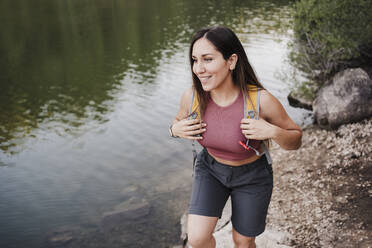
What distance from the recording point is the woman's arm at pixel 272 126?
316cm

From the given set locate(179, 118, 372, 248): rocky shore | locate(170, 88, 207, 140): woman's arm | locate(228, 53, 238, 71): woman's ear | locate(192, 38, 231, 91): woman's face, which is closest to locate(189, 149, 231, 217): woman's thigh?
locate(170, 88, 207, 140): woman's arm

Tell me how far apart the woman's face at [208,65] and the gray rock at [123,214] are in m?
4.87

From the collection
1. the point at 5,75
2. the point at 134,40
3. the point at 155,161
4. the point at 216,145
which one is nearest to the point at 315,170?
the point at 155,161

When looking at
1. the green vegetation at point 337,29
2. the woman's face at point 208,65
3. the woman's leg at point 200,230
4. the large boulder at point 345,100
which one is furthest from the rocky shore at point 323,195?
the green vegetation at point 337,29

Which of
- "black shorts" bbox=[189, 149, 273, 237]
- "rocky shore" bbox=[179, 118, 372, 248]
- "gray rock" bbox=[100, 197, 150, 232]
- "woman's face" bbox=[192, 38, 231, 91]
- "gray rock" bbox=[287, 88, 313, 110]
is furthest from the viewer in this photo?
"gray rock" bbox=[287, 88, 313, 110]

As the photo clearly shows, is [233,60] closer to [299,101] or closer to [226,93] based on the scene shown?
[226,93]

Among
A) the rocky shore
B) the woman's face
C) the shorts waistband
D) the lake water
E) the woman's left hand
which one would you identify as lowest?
the lake water

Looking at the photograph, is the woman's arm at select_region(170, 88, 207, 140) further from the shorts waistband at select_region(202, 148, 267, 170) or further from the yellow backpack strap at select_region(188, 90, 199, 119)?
the shorts waistband at select_region(202, 148, 267, 170)

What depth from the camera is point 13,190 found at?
8.80 metres

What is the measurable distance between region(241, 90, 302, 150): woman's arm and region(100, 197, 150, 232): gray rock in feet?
15.9

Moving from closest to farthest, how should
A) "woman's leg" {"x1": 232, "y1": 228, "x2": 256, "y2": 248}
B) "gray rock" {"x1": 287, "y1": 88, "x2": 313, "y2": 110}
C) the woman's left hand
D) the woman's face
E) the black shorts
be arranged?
the woman's left hand → the woman's face → the black shorts → "woman's leg" {"x1": 232, "y1": 228, "x2": 256, "y2": 248} → "gray rock" {"x1": 287, "y1": 88, "x2": 313, "y2": 110}

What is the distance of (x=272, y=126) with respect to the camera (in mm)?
3207

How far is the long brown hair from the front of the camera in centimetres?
323

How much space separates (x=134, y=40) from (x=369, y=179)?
2097 cm
